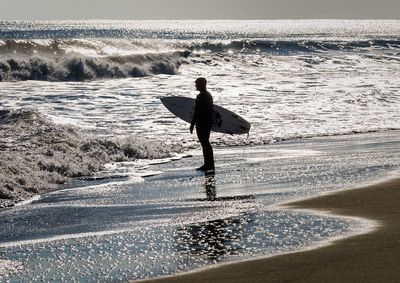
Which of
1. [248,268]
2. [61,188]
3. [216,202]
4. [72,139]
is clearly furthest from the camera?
[72,139]

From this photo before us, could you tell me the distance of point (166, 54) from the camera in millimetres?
51844

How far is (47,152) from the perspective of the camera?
48.6 ft

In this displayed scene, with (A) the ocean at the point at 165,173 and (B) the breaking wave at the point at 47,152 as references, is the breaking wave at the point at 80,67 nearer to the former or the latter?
(A) the ocean at the point at 165,173

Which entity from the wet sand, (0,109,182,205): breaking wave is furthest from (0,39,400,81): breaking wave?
the wet sand

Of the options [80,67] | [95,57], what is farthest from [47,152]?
[95,57]

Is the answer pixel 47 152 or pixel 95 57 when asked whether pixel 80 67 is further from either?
pixel 47 152

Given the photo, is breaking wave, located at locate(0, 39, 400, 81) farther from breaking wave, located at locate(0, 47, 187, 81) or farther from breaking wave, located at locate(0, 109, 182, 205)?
breaking wave, located at locate(0, 109, 182, 205)

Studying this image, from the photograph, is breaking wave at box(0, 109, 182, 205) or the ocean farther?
breaking wave at box(0, 109, 182, 205)

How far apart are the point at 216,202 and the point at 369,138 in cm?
813

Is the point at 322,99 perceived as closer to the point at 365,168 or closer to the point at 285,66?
the point at 365,168

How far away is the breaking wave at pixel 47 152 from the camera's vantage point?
12.5 metres

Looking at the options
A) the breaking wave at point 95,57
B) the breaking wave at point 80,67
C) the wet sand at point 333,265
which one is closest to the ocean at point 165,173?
the wet sand at point 333,265

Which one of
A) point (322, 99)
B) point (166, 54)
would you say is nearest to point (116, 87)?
point (322, 99)

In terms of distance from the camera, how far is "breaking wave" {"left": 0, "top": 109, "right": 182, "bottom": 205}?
12547mm
